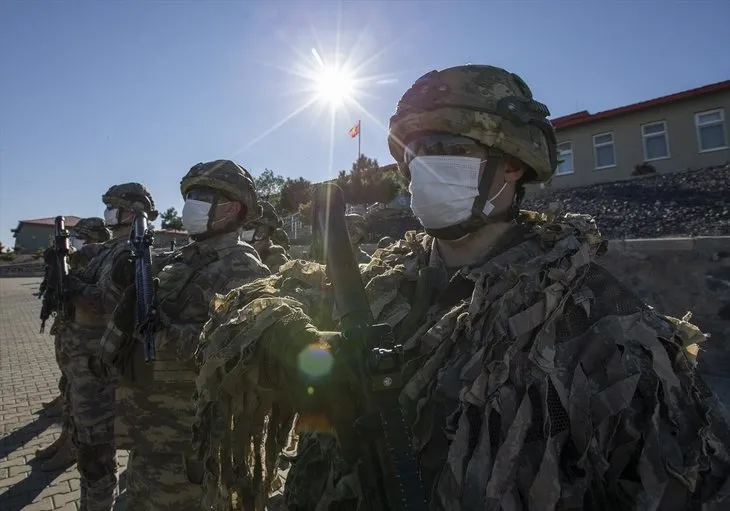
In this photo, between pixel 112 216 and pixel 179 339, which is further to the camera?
pixel 112 216

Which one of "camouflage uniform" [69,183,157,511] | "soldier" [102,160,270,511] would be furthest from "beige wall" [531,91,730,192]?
"soldier" [102,160,270,511]

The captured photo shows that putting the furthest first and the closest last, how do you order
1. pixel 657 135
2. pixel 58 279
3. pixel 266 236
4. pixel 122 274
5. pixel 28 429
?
pixel 657 135 < pixel 266 236 < pixel 28 429 < pixel 58 279 < pixel 122 274

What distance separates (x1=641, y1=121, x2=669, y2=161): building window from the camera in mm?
18531

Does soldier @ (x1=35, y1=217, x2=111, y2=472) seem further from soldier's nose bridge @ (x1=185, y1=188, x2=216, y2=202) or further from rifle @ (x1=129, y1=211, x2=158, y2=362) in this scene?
soldier's nose bridge @ (x1=185, y1=188, x2=216, y2=202)

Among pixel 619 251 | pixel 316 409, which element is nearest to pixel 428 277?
pixel 316 409

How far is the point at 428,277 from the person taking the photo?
1.69 m

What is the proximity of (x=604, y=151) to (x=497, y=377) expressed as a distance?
22.0m

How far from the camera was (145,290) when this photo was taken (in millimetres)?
2750

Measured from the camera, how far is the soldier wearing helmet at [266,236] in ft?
19.3

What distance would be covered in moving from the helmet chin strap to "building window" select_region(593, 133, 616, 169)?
21.1 metres

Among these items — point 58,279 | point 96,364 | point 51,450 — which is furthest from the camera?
point 51,450

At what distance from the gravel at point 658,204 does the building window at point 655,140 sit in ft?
5.71

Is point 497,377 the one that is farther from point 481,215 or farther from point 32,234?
point 32,234

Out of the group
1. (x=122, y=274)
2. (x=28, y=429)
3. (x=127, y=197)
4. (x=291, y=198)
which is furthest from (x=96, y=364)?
(x=291, y=198)
